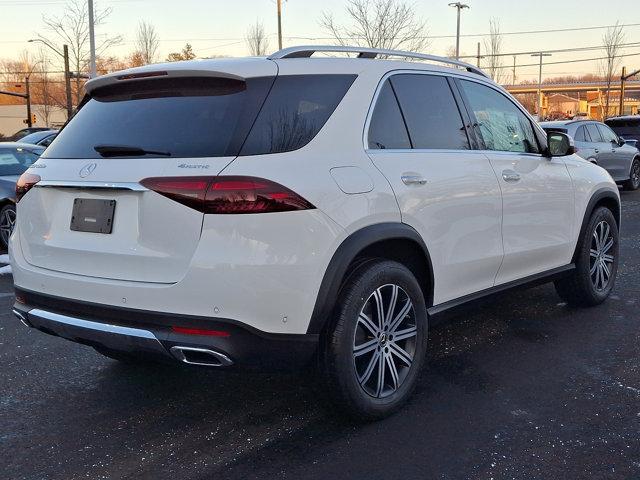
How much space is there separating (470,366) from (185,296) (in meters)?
2.08

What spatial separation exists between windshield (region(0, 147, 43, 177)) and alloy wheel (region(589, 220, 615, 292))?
7.25 metres

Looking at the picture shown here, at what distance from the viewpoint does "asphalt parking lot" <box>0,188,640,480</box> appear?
9.73ft

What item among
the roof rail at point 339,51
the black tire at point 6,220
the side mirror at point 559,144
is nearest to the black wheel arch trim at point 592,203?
the side mirror at point 559,144

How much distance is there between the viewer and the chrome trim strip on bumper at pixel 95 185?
2.92 metres

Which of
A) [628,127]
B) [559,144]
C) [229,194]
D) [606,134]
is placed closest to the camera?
[229,194]

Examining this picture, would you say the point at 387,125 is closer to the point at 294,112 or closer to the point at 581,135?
the point at 294,112

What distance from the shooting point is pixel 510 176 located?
14.1ft

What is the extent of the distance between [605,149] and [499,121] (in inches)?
456

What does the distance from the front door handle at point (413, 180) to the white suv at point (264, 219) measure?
10 millimetres

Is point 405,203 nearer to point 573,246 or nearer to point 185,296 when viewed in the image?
point 185,296

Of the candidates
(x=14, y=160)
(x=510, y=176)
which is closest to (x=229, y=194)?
(x=510, y=176)

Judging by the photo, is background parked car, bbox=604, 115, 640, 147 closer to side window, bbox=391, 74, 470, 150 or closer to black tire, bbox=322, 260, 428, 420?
side window, bbox=391, 74, 470, 150

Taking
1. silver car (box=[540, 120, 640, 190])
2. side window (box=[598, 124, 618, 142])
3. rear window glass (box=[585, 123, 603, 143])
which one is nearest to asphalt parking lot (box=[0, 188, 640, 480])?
silver car (box=[540, 120, 640, 190])

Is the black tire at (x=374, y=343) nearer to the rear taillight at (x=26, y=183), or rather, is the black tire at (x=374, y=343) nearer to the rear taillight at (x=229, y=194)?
the rear taillight at (x=229, y=194)
